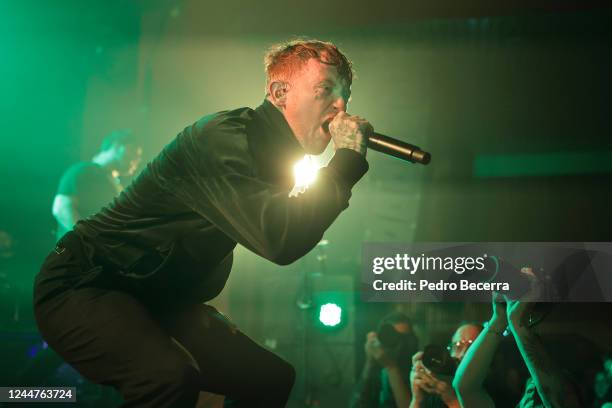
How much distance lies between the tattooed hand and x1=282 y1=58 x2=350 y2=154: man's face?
0.13 m

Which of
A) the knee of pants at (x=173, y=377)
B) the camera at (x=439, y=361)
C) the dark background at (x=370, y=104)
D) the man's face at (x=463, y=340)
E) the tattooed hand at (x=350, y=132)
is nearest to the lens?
the knee of pants at (x=173, y=377)

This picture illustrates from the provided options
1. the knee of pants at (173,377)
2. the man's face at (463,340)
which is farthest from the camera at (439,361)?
the knee of pants at (173,377)

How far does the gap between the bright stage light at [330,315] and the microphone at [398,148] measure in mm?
2322

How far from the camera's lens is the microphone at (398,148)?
68.3 inches

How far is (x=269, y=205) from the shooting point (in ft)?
4.63

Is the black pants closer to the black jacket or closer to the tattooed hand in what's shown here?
the black jacket

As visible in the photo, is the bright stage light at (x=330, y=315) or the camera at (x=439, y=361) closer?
the camera at (x=439, y=361)

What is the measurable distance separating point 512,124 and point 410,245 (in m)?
1.43

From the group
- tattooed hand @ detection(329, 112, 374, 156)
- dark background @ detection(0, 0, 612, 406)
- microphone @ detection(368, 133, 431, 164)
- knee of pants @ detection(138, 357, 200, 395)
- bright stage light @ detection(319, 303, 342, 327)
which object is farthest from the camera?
dark background @ detection(0, 0, 612, 406)

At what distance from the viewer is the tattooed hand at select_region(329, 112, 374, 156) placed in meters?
1.55

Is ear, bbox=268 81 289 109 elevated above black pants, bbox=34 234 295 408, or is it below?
above

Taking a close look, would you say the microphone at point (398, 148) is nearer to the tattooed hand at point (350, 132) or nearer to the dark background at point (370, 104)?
the tattooed hand at point (350, 132)

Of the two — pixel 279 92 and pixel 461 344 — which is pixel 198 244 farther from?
pixel 461 344

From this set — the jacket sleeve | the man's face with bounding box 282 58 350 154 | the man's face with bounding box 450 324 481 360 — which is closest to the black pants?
the jacket sleeve
